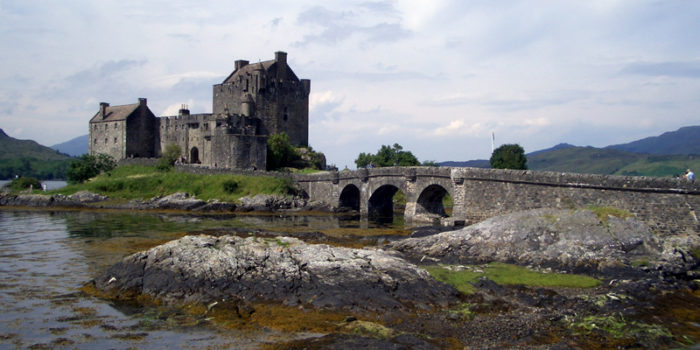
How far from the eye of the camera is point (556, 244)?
842 inches

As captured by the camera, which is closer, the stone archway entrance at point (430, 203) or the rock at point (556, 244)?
the rock at point (556, 244)

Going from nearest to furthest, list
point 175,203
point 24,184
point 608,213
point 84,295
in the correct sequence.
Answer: point 84,295
point 608,213
point 175,203
point 24,184

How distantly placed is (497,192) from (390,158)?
3031cm

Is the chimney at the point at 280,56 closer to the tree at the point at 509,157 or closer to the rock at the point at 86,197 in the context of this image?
the rock at the point at 86,197

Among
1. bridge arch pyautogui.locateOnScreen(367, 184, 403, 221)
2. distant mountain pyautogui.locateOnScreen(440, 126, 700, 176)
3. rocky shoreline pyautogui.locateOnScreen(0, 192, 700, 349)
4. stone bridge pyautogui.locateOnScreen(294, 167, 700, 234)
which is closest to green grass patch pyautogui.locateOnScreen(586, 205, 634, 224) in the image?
rocky shoreline pyautogui.locateOnScreen(0, 192, 700, 349)

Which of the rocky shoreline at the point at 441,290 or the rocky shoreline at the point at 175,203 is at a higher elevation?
the rocky shoreline at the point at 175,203

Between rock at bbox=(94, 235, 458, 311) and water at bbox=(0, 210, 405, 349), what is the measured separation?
3.86 feet

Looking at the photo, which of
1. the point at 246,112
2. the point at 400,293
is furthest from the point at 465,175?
the point at 246,112

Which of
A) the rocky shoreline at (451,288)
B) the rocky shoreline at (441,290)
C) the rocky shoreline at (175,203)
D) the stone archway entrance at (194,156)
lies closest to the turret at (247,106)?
the stone archway entrance at (194,156)

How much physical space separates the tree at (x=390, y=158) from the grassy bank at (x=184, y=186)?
14164mm

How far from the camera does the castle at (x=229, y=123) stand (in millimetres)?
52812

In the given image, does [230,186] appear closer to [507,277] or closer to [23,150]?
[507,277]

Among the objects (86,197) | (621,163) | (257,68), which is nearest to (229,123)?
(257,68)

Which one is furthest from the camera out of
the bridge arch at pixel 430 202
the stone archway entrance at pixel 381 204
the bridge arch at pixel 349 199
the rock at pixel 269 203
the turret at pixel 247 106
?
the turret at pixel 247 106
